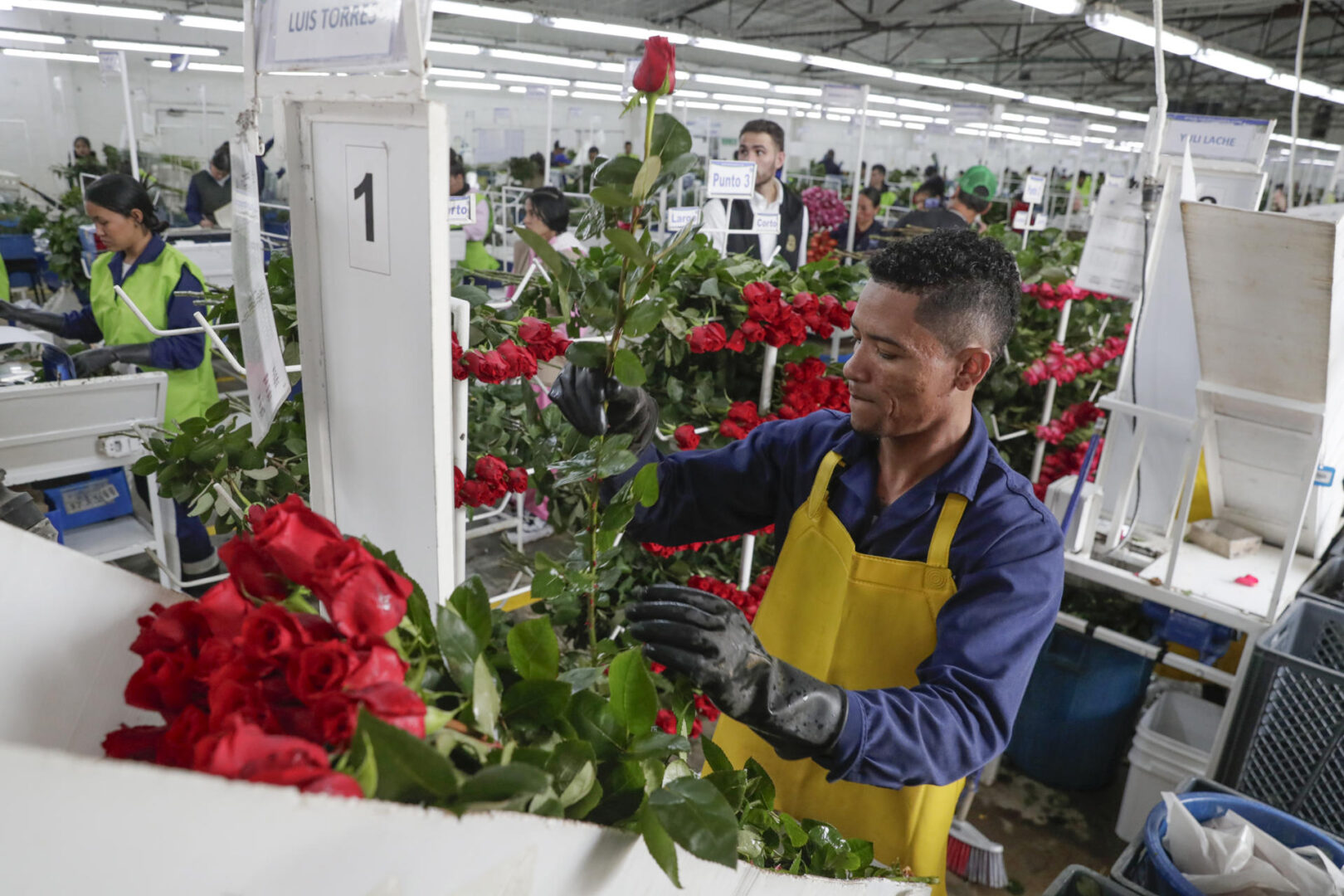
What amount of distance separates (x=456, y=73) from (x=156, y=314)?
38.6 feet

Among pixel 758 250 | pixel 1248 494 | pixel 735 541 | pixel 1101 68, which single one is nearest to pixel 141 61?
pixel 758 250

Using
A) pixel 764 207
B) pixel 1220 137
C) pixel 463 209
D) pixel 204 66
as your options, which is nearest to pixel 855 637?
pixel 764 207

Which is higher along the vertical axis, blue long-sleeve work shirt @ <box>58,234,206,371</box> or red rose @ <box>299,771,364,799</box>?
red rose @ <box>299,771,364,799</box>

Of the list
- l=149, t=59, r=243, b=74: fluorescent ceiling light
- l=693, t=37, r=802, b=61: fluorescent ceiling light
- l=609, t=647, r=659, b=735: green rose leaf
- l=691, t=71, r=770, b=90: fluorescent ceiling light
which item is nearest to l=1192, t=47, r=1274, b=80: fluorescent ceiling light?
l=693, t=37, r=802, b=61: fluorescent ceiling light

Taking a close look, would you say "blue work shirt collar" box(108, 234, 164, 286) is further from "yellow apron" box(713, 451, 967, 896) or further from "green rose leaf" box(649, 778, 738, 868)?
"green rose leaf" box(649, 778, 738, 868)

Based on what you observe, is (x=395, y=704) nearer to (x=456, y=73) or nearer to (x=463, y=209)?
(x=463, y=209)

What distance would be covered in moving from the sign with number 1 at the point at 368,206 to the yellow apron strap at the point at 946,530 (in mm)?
842

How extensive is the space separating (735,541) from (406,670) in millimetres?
2020

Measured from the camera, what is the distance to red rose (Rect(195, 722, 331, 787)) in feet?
1.35

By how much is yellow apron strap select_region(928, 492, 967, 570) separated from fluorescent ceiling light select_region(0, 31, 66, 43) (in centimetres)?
1200

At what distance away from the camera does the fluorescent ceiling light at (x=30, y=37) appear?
957 centimetres

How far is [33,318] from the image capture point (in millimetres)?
3451

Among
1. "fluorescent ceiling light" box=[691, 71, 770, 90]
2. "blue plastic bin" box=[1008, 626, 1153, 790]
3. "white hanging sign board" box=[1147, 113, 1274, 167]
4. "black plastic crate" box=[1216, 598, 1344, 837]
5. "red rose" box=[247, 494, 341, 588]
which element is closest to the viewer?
"red rose" box=[247, 494, 341, 588]

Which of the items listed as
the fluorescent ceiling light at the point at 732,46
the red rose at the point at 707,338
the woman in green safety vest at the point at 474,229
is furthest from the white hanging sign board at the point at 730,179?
the fluorescent ceiling light at the point at 732,46
